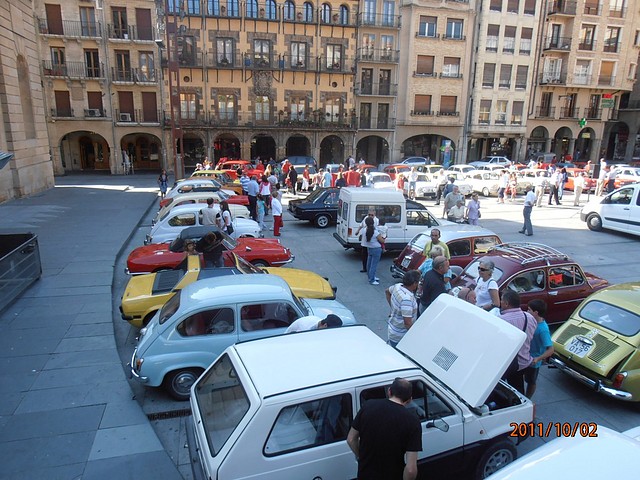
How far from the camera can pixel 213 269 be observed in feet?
25.6

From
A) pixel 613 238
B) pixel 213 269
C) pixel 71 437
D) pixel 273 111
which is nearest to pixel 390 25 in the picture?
pixel 273 111

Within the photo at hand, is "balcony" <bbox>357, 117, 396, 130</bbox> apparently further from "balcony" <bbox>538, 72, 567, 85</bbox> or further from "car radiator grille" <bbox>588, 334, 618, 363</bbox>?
"car radiator grille" <bbox>588, 334, 618, 363</bbox>

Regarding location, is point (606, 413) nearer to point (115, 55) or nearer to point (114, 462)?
point (114, 462)

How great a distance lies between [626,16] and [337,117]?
94.9 feet

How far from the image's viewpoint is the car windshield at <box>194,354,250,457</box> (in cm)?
367

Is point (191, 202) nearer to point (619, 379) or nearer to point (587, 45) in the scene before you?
point (619, 379)

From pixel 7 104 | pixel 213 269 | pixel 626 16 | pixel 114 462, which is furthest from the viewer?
pixel 626 16

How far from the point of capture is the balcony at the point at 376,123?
38.8 meters

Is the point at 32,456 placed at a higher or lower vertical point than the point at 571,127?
lower

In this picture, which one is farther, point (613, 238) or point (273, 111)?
point (273, 111)

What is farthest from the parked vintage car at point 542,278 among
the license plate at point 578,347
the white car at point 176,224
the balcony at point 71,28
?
the balcony at point 71,28

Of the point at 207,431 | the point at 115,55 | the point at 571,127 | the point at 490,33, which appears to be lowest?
the point at 207,431

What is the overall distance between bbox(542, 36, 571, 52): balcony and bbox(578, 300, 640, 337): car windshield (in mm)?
42009

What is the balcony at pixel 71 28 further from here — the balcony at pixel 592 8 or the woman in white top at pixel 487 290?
the balcony at pixel 592 8
